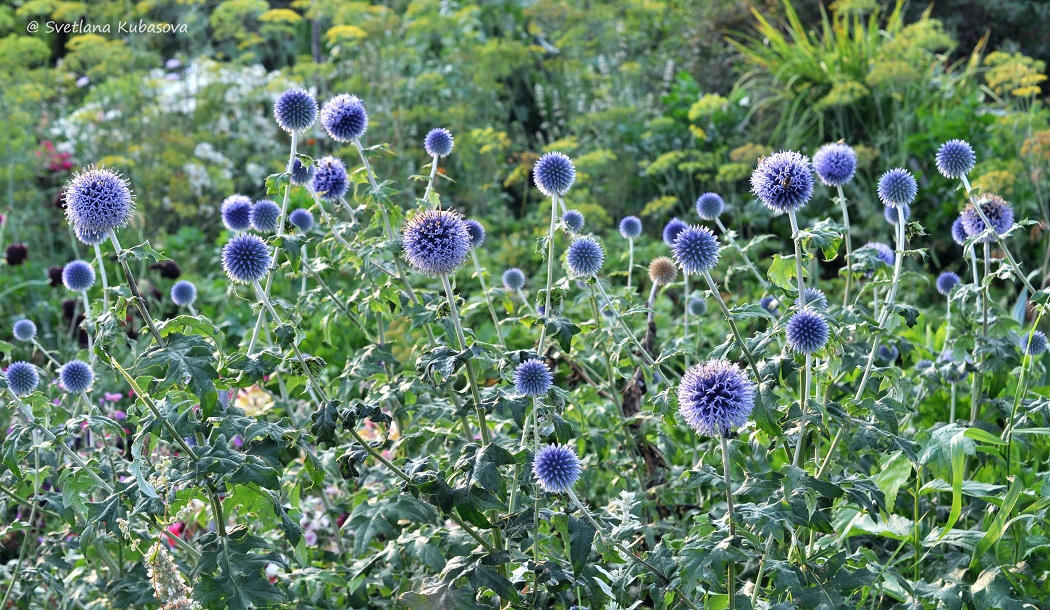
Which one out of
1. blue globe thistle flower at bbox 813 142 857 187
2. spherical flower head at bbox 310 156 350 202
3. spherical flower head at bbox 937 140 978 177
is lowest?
spherical flower head at bbox 310 156 350 202

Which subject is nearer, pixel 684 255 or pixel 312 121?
pixel 684 255

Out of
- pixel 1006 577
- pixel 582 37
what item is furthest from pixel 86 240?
pixel 582 37

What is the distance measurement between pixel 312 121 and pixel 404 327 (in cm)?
171

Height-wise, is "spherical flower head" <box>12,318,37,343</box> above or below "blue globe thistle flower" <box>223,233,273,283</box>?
below

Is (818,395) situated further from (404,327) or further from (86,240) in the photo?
(404,327)

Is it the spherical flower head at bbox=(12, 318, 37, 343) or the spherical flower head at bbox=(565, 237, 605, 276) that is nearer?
the spherical flower head at bbox=(565, 237, 605, 276)

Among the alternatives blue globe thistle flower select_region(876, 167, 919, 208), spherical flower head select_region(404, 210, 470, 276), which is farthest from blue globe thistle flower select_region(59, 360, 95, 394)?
blue globe thistle flower select_region(876, 167, 919, 208)

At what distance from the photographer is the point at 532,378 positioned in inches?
96.0

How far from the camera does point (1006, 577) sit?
2.58 metres

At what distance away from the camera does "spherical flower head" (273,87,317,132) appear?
3137 mm

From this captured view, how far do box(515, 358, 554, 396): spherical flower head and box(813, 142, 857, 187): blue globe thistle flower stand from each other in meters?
1.15

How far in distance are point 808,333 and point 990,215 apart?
1436mm

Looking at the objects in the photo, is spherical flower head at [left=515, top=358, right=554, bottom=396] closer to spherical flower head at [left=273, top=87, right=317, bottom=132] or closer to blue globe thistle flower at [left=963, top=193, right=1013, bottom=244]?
spherical flower head at [left=273, top=87, right=317, bottom=132]

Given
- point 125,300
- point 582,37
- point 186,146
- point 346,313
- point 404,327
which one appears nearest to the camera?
point 125,300
